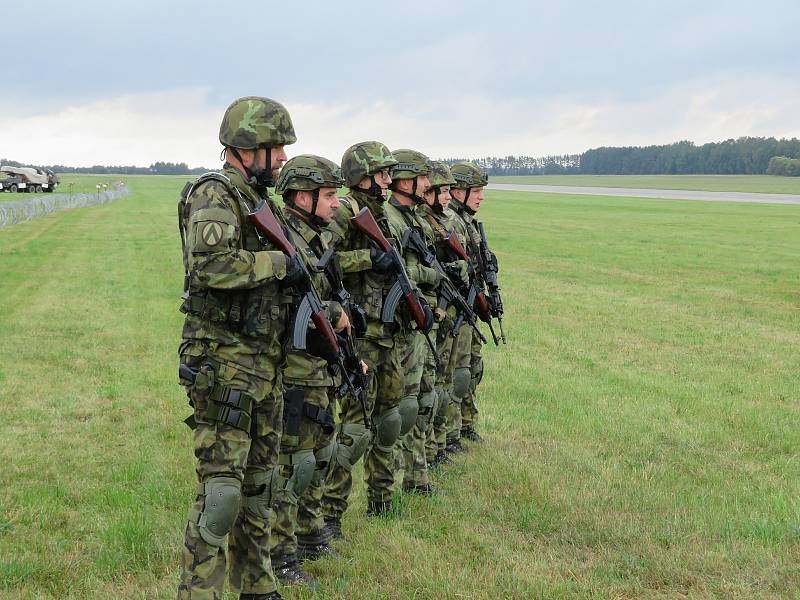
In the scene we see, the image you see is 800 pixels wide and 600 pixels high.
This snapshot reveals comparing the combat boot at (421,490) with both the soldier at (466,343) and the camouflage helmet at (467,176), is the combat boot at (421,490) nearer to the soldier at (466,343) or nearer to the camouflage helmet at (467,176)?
the soldier at (466,343)

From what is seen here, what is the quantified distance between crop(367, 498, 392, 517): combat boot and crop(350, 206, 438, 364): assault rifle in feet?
4.57

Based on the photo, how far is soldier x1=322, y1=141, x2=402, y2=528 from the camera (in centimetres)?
607

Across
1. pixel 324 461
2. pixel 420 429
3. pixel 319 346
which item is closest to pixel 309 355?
pixel 319 346

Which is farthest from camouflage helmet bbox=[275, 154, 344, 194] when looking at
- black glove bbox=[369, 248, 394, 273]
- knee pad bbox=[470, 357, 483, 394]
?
knee pad bbox=[470, 357, 483, 394]

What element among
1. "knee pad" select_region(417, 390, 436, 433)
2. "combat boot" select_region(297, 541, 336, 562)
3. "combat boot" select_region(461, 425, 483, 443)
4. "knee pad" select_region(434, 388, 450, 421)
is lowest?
"combat boot" select_region(461, 425, 483, 443)

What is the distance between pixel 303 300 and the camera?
4684 millimetres

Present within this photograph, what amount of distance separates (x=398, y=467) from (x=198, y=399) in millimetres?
2653

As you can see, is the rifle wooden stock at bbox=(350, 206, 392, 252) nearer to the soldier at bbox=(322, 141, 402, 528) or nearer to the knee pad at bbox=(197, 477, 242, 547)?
the soldier at bbox=(322, 141, 402, 528)

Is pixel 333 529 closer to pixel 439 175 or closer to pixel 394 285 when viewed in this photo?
pixel 394 285

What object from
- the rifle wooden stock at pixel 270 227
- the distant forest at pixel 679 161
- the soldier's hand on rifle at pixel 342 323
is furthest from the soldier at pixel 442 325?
the distant forest at pixel 679 161

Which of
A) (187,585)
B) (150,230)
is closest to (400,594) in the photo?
(187,585)

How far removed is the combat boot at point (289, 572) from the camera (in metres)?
5.23

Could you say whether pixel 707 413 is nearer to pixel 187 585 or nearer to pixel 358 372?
pixel 358 372

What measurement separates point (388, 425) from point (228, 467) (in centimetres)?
207
